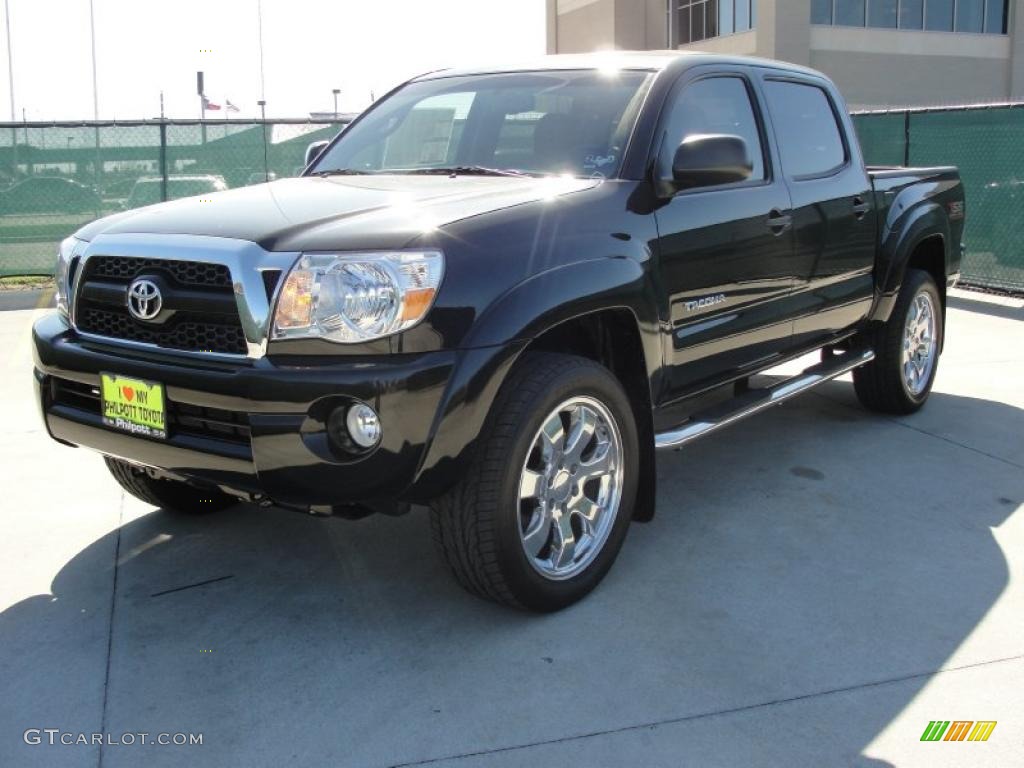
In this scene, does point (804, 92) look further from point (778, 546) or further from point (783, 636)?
point (783, 636)

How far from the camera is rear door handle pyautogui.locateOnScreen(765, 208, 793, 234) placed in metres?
4.53

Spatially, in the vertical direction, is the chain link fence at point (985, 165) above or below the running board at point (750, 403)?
above

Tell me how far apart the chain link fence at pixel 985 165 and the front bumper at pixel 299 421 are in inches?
370

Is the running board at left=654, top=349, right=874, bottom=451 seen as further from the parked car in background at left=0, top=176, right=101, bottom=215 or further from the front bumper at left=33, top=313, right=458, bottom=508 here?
the parked car in background at left=0, top=176, right=101, bottom=215

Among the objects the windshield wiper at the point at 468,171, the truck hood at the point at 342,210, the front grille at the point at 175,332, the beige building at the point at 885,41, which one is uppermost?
the beige building at the point at 885,41

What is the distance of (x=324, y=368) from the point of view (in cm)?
300

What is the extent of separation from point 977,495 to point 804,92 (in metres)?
2.13

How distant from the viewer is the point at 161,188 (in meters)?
12.2

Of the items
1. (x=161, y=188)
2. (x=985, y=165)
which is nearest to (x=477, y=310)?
(x=985, y=165)

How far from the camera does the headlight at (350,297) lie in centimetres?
302

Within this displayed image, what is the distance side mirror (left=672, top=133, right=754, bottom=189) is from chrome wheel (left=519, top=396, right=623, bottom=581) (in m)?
0.95

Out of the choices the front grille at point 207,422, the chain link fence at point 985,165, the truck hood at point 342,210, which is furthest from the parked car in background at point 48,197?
the front grille at point 207,422

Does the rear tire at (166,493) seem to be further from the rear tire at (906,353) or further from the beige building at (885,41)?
the beige building at (885,41)

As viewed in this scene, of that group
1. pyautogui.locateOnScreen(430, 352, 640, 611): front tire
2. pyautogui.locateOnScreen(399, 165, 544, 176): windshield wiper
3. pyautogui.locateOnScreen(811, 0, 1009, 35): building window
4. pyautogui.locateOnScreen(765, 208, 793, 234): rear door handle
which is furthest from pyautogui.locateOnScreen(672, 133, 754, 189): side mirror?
pyautogui.locateOnScreen(811, 0, 1009, 35): building window
